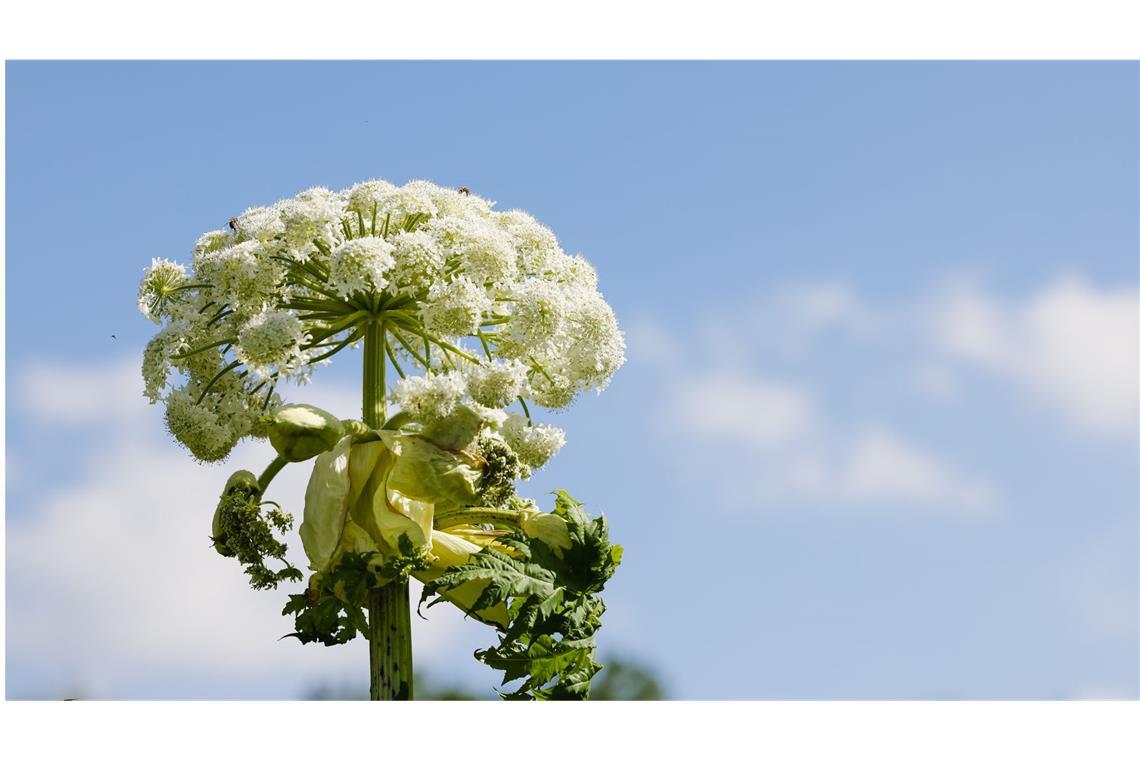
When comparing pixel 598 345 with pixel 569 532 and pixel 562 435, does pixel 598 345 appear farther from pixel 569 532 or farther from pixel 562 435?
pixel 569 532

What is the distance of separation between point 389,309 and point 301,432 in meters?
0.64

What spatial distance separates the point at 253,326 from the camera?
452 cm

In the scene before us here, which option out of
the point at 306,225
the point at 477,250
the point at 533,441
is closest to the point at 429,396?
the point at 533,441

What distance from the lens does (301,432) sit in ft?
14.8

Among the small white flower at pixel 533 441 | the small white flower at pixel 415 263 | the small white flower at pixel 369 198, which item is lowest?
the small white flower at pixel 533 441

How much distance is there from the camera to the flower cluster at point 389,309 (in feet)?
14.8

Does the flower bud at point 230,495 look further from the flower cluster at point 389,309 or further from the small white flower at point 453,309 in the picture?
the small white flower at point 453,309

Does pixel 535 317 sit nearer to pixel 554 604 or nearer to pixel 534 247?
pixel 534 247

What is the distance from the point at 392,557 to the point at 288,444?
23.3 inches

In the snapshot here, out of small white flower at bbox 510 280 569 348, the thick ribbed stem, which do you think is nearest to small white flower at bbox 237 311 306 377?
small white flower at bbox 510 280 569 348

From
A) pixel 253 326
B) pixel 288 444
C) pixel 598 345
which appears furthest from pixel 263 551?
pixel 598 345

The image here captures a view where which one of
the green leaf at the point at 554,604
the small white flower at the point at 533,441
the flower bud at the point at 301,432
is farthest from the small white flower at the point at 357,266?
the green leaf at the point at 554,604

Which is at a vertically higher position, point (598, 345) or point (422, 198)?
point (422, 198)

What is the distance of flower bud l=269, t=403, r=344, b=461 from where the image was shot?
450cm
